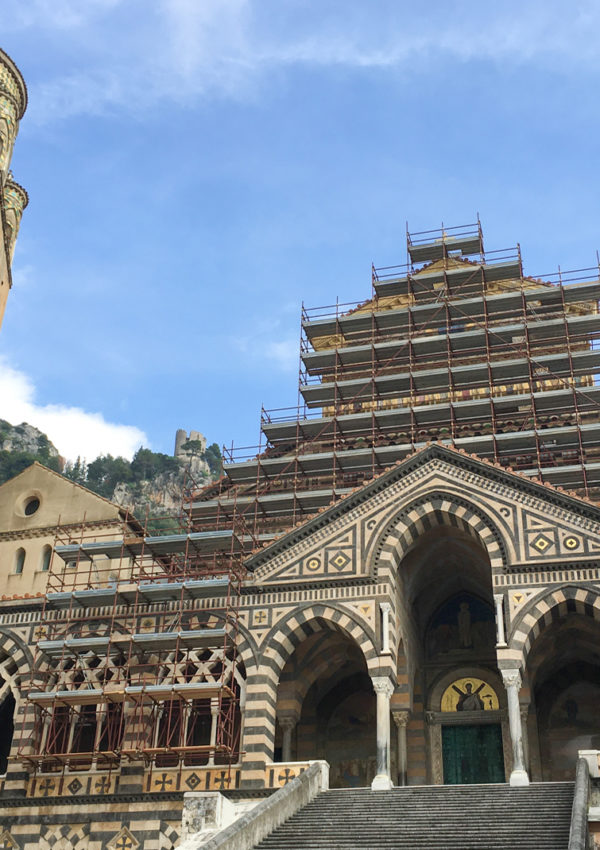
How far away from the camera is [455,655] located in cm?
3006

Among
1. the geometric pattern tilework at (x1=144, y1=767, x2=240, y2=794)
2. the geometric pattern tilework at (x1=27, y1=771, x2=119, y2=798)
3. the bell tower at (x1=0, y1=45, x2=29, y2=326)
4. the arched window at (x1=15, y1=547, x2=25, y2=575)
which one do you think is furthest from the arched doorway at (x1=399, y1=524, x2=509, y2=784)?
the bell tower at (x1=0, y1=45, x2=29, y2=326)

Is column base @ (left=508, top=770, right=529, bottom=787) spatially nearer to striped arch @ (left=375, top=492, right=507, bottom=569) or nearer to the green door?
the green door

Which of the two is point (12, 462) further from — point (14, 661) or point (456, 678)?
point (456, 678)

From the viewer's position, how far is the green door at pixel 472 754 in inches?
1109

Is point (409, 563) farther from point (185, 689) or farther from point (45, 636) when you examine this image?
point (45, 636)

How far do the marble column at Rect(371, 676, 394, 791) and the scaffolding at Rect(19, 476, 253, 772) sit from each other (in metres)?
3.92

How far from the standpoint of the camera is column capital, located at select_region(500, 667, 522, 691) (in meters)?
24.4

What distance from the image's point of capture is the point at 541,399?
37125 millimetres

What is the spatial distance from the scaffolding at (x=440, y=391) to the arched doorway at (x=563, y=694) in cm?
703

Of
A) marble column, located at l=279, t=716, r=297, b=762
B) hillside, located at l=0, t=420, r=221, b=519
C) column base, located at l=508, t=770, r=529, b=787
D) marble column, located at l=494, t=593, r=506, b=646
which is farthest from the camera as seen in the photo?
hillside, located at l=0, t=420, r=221, b=519

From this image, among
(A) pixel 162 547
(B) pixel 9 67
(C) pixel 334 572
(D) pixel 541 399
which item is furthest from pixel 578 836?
(B) pixel 9 67

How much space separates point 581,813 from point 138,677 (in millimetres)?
13878

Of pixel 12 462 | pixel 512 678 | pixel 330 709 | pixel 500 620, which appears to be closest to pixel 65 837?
pixel 330 709

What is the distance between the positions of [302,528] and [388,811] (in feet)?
29.8
